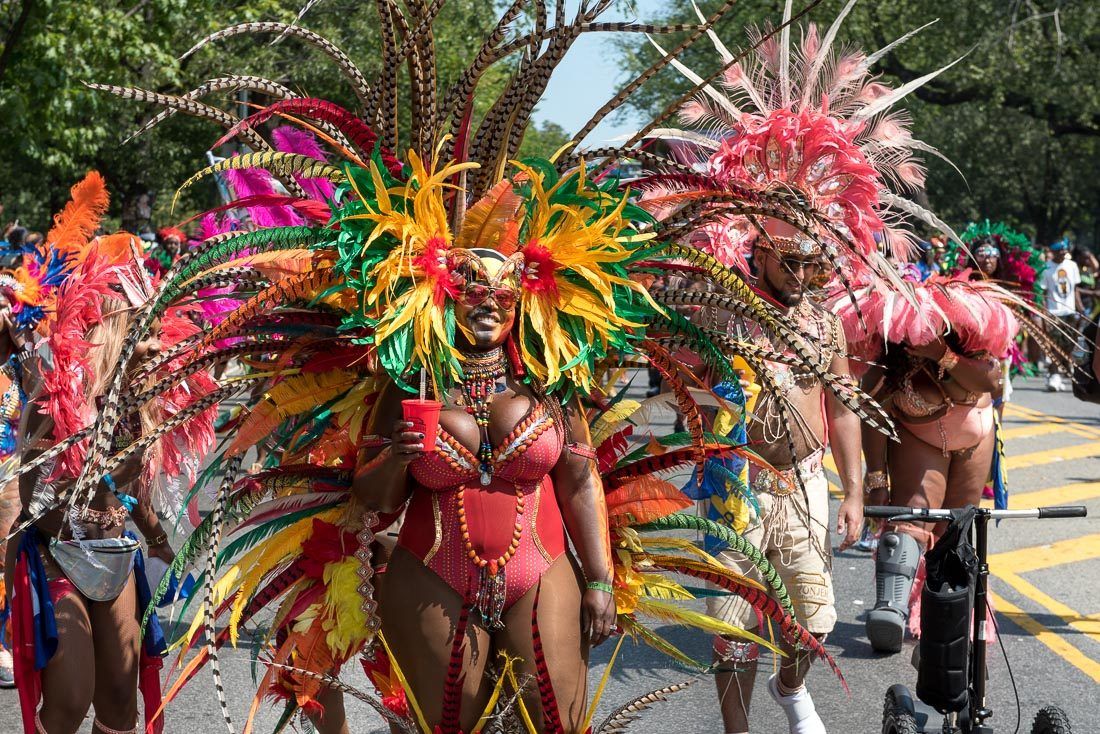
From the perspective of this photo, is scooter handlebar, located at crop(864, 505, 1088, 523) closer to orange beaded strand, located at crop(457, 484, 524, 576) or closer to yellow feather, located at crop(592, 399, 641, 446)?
yellow feather, located at crop(592, 399, 641, 446)

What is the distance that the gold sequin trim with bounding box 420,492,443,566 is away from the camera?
3.71 metres

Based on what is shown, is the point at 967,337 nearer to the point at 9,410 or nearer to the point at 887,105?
the point at 887,105

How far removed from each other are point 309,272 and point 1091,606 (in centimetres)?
562

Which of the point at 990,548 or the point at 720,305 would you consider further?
the point at 990,548

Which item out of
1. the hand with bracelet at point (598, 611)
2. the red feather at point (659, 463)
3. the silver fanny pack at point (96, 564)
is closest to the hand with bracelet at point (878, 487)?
the red feather at point (659, 463)

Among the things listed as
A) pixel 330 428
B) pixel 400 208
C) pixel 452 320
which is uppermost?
pixel 400 208

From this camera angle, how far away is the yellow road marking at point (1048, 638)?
257 inches

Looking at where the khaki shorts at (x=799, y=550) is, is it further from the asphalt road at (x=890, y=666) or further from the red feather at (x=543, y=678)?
the red feather at (x=543, y=678)

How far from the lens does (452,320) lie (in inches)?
145

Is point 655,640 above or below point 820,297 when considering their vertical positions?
below

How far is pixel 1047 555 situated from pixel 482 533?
6.40m

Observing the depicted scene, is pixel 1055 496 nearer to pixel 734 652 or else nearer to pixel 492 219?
pixel 734 652

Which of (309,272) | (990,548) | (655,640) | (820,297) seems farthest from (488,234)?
(990,548)

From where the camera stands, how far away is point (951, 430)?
6539 mm
